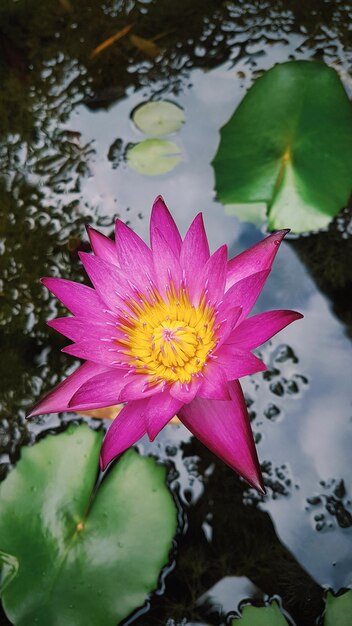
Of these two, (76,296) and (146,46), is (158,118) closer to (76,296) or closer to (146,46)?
(146,46)

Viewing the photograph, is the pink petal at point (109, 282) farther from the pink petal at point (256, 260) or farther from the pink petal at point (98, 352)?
the pink petal at point (256, 260)

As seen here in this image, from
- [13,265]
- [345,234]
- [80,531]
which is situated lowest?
[80,531]

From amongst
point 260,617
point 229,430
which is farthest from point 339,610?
point 229,430

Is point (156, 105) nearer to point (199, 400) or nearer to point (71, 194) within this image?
point (71, 194)

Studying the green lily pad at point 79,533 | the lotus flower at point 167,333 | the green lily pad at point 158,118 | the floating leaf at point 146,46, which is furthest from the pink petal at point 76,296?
the floating leaf at point 146,46

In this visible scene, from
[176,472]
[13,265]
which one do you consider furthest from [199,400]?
[13,265]

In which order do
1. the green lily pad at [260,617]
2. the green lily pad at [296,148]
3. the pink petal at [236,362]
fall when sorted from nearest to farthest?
1. the pink petal at [236,362]
2. the green lily pad at [260,617]
3. the green lily pad at [296,148]
